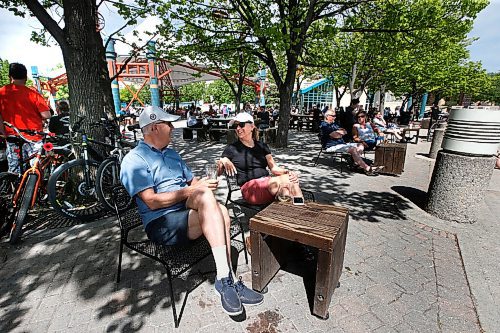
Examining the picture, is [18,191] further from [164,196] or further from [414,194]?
[414,194]

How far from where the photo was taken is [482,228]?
3.68 m

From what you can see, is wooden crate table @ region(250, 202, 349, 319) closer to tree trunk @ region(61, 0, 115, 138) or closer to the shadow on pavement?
the shadow on pavement

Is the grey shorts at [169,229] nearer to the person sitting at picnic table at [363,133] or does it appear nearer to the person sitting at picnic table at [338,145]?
the person sitting at picnic table at [338,145]

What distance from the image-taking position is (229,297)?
6.79 ft

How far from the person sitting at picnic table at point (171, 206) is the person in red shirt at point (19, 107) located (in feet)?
10.3

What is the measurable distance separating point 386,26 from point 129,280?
9.87m

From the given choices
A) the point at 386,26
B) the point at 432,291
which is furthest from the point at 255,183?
the point at 386,26

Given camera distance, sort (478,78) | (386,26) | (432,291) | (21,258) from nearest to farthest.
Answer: (432,291)
(21,258)
(386,26)
(478,78)

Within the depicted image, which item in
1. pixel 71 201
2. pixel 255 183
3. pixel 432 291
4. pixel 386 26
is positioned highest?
pixel 386 26

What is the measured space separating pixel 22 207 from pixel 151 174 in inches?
91.7

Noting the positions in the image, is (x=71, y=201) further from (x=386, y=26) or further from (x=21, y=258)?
(x=386, y=26)

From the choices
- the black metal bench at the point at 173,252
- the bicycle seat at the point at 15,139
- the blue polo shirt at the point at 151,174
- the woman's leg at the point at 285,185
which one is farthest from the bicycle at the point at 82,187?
the woman's leg at the point at 285,185

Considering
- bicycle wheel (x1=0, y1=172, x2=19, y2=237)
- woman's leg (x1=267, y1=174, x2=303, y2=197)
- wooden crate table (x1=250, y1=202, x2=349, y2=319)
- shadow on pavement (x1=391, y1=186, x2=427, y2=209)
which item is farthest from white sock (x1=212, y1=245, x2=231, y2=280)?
shadow on pavement (x1=391, y1=186, x2=427, y2=209)

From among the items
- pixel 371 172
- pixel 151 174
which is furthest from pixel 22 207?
pixel 371 172
